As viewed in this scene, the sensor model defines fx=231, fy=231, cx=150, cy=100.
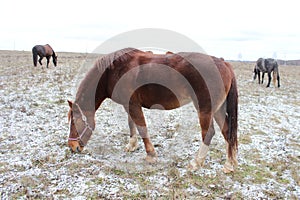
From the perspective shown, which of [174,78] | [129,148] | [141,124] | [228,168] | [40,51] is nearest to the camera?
[174,78]

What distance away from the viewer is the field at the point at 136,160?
3.10 meters

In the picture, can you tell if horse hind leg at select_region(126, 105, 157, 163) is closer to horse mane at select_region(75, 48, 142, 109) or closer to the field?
the field

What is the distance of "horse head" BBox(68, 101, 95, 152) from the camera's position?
3.60 metres

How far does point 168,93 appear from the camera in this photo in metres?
3.49

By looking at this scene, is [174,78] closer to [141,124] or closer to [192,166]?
[141,124]

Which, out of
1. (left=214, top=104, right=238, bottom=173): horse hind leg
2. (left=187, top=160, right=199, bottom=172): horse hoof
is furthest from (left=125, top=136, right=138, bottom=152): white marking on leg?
(left=214, top=104, right=238, bottom=173): horse hind leg

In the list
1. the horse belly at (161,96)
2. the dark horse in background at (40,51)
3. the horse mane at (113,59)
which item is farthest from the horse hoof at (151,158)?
the dark horse in background at (40,51)

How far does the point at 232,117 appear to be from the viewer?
11.5 ft

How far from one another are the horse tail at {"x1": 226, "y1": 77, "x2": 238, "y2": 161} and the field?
1.34 ft

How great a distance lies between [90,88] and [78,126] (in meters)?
0.62

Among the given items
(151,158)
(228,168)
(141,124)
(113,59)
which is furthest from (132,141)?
(228,168)

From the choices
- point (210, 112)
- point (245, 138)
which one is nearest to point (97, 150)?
point (210, 112)

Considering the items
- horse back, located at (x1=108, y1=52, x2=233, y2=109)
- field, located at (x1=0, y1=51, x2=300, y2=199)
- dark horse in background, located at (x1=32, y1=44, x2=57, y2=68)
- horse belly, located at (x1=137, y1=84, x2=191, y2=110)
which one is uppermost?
dark horse in background, located at (x1=32, y1=44, x2=57, y2=68)

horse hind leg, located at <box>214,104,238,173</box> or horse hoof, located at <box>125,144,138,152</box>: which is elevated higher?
horse hind leg, located at <box>214,104,238,173</box>
